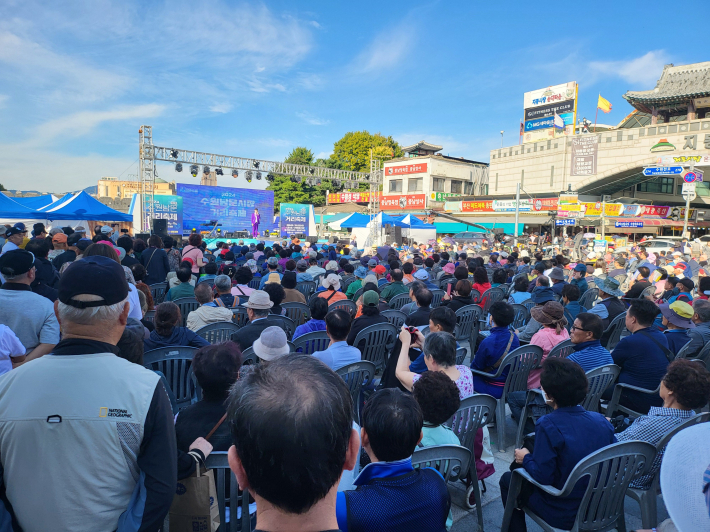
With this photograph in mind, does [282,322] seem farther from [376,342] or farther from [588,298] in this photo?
[588,298]

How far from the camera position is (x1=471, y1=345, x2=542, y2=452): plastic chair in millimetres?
3498

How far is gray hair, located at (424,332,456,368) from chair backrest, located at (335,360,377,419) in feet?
2.28

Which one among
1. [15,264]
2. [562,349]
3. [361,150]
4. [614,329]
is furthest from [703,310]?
[361,150]

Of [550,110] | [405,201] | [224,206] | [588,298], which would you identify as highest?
[550,110]

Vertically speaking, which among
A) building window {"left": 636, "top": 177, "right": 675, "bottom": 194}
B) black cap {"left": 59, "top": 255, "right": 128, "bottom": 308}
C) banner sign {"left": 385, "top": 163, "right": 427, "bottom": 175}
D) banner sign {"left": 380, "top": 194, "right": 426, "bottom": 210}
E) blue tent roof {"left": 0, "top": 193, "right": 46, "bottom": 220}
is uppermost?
banner sign {"left": 385, "top": 163, "right": 427, "bottom": 175}

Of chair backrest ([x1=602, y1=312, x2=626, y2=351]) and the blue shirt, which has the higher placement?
the blue shirt

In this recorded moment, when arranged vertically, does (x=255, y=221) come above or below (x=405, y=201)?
below

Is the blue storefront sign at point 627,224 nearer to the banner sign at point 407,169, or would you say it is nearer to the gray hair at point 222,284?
the banner sign at point 407,169

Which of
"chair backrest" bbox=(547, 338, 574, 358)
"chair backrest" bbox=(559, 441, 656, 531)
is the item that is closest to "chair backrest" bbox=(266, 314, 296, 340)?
"chair backrest" bbox=(547, 338, 574, 358)

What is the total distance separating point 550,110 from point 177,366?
Result: 43192mm

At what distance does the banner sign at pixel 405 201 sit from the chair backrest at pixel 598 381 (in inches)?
1339

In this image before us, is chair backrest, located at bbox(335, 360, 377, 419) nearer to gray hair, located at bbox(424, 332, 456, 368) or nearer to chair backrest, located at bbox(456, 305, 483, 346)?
gray hair, located at bbox(424, 332, 456, 368)

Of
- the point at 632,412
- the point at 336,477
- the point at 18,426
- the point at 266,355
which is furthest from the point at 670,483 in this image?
the point at 632,412

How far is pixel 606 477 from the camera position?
193cm
